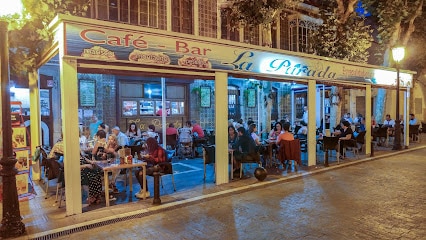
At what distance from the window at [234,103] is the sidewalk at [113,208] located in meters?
8.31

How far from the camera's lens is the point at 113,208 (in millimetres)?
5934

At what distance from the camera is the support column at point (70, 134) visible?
545 centimetres

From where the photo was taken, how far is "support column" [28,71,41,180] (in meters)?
8.27

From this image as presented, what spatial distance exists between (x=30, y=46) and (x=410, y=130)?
1713 centimetres

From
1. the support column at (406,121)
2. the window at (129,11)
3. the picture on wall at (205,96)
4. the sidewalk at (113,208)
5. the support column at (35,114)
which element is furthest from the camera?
the picture on wall at (205,96)

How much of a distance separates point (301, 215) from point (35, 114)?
7.32 m

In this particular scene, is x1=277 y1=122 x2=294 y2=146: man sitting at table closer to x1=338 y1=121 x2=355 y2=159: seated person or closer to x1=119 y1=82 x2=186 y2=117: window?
x1=338 y1=121 x2=355 y2=159: seated person

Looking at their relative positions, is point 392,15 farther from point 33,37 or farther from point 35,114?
point 35,114

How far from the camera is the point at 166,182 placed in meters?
8.03

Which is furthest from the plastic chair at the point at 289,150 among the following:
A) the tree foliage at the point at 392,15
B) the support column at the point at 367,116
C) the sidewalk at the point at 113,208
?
the tree foliage at the point at 392,15

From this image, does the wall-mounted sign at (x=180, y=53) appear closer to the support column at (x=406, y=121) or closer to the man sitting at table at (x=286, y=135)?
the man sitting at table at (x=286, y=135)

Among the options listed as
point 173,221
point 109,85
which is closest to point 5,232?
point 173,221

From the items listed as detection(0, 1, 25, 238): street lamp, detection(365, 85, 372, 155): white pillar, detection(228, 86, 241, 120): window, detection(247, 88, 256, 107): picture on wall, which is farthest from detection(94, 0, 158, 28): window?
detection(365, 85, 372, 155): white pillar

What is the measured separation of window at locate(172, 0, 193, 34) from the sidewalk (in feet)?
21.1
